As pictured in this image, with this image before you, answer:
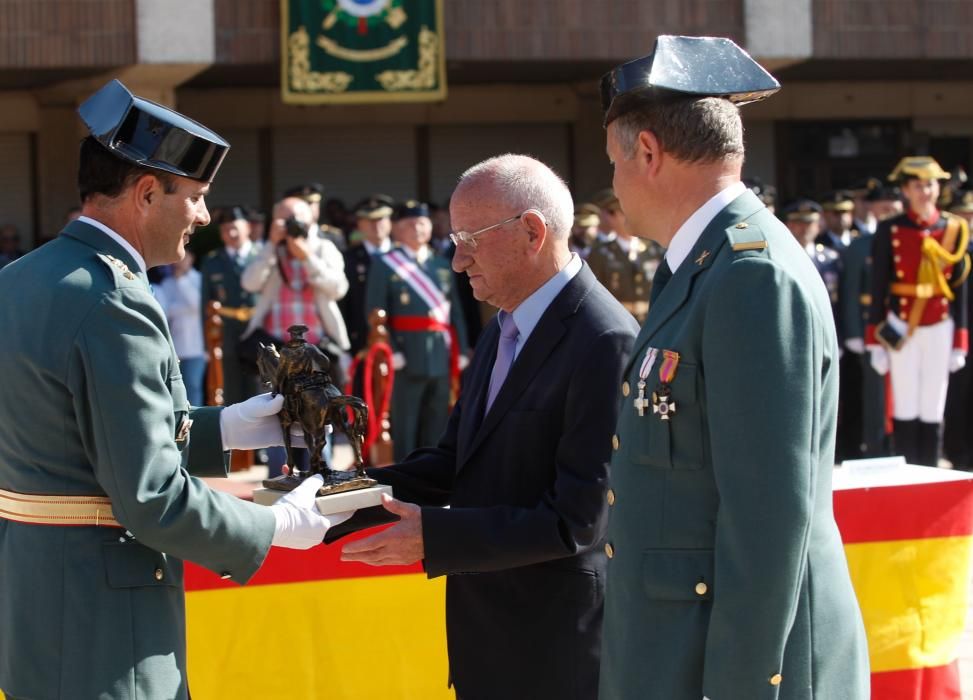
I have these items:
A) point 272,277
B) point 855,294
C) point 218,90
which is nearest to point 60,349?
point 272,277

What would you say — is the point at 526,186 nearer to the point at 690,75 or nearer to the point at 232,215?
the point at 690,75

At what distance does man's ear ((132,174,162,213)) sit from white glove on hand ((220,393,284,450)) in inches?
22.9

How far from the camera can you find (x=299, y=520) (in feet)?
8.63

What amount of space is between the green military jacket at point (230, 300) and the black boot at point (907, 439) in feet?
14.7

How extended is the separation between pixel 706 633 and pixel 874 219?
34.5ft

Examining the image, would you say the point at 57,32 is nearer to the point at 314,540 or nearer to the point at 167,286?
the point at 167,286

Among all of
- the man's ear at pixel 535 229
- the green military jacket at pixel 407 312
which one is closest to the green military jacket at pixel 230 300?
the green military jacket at pixel 407 312

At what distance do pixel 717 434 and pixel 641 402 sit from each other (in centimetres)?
18

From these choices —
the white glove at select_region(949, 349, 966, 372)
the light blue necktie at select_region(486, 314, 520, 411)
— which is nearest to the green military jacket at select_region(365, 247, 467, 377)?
the white glove at select_region(949, 349, 966, 372)

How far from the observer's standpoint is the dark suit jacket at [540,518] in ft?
9.07

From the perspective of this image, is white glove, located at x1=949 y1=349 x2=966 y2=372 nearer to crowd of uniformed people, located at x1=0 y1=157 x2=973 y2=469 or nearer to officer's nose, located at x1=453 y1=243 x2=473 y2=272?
crowd of uniformed people, located at x1=0 y1=157 x2=973 y2=469

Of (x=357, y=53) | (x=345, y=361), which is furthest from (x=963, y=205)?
(x=357, y=53)

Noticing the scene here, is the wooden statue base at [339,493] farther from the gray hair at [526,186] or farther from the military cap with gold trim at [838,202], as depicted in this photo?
the military cap with gold trim at [838,202]

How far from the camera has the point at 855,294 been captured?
9867mm
